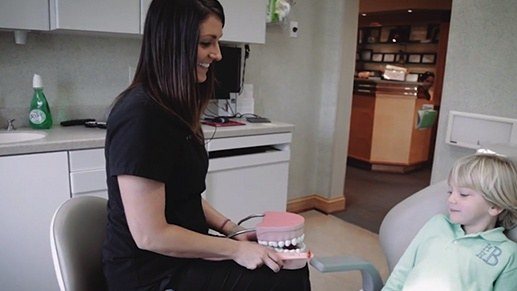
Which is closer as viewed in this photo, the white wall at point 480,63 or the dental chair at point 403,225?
the dental chair at point 403,225

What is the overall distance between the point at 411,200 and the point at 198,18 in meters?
0.89

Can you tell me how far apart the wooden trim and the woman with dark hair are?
7.63 feet

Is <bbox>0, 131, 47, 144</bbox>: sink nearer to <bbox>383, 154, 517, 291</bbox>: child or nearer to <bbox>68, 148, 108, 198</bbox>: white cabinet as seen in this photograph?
<bbox>68, 148, 108, 198</bbox>: white cabinet

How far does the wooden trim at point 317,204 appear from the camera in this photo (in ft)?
11.4

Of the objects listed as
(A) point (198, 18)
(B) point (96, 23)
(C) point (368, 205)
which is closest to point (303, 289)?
(A) point (198, 18)

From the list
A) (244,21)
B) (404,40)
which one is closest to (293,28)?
(244,21)

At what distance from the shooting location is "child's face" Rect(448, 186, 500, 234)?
118cm

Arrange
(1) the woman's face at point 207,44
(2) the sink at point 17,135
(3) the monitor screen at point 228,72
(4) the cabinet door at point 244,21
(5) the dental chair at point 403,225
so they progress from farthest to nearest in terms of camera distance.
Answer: (3) the monitor screen at point 228,72 → (4) the cabinet door at point 244,21 → (2) the sink at point 17,135 → (5) the dental chair at point 403,225 → (1) the woman's face at point 207,44

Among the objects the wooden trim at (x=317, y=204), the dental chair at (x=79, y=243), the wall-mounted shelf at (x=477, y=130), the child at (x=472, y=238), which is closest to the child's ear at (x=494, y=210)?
the child at (x=472, y=238)

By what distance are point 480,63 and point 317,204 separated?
1921 millimetres

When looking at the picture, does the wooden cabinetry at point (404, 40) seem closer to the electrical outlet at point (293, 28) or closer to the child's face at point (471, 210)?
the electrical outlet at point (293, 28)

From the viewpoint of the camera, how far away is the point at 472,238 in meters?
1.20

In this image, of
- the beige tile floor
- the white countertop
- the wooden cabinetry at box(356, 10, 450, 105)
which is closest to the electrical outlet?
the white countertop

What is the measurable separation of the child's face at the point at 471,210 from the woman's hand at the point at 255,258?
1.75ft
